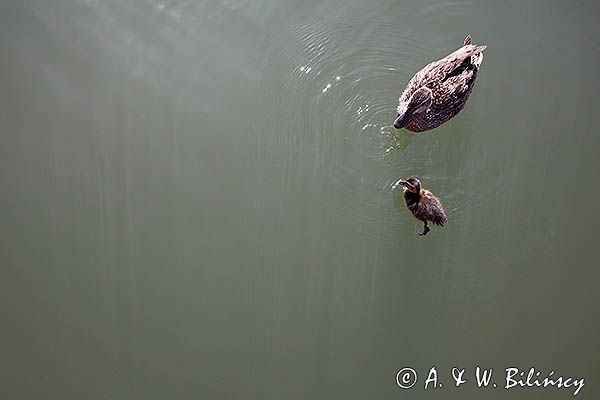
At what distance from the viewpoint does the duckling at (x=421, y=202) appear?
38.6 inches

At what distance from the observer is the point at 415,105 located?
2.97 feet

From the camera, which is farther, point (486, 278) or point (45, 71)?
point (486, 278)

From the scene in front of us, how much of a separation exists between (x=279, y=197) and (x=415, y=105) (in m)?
0.30

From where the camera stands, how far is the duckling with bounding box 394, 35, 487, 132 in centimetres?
91

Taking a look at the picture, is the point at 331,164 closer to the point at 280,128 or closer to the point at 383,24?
the point at 280,128

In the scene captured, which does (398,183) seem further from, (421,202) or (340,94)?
(340,94)

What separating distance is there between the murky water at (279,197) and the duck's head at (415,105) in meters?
0.07

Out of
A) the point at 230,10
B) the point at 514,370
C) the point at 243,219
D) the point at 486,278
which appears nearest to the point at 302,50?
the point at 230,10

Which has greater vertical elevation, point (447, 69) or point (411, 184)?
point (447, 69)

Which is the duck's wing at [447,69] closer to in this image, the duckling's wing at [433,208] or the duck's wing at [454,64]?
the duck's wing at [454,64]

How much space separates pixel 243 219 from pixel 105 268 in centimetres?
27

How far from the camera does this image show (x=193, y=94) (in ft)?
3.13

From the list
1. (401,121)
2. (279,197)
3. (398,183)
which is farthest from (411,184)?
(279,197)

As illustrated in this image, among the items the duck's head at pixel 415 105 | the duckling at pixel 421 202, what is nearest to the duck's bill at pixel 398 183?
the duckling at pixel 421 202
